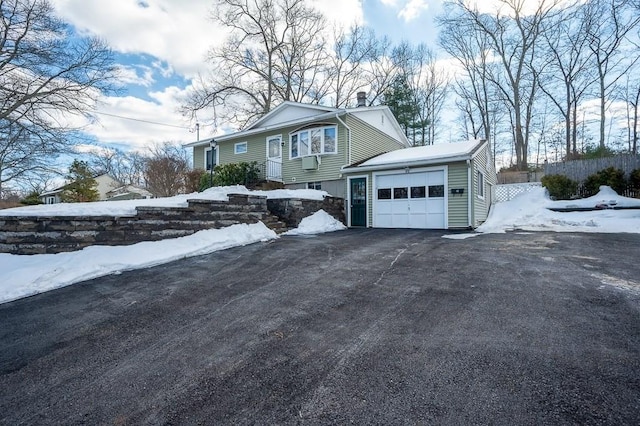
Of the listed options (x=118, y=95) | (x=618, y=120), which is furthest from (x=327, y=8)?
(x=618, y=120)

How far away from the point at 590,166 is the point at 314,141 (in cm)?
1183

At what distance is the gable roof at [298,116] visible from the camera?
43.1ft

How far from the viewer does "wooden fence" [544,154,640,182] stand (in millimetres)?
12352

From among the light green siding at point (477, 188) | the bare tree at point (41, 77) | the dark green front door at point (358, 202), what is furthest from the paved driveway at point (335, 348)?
the bare tree at point (41, 77)

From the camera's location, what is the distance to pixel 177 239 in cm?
669

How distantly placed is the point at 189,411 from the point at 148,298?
8.22 ft

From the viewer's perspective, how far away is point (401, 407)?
1790 millimetres

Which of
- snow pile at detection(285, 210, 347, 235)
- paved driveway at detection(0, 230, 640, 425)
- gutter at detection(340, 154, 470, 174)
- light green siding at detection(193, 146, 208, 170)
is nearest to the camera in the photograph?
paved driveway at detection(0, 230, 640, 425)

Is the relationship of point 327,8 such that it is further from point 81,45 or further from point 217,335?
point 217,335

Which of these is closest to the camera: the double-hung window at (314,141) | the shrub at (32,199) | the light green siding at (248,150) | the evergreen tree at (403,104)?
the double-hung window at (314,141)

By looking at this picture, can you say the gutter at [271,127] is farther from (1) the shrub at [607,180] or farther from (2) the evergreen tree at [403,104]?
(2) the evergreen tree at [403,104]

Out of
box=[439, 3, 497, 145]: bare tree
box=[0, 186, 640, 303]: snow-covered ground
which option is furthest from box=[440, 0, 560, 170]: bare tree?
box=[0, 186, 640, 303]: snow-covered ground

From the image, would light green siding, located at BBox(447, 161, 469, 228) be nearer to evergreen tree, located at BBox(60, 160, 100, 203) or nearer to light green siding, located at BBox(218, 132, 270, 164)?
light green siding, located at BBox(218, 132, 270, 164)

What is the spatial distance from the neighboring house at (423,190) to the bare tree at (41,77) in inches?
428
